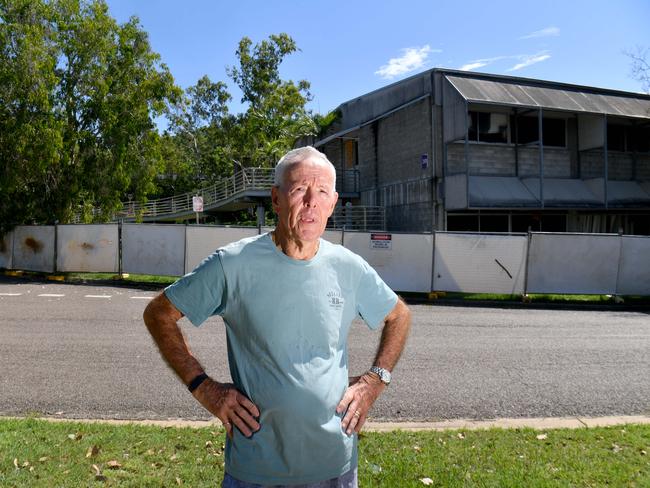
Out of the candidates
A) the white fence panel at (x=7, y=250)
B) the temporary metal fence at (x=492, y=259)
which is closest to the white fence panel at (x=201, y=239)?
the temporary metal fence at (x=492, y=259)

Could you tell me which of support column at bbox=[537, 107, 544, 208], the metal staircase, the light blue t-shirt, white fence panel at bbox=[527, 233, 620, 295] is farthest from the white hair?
support column at bbox=[537, 107, 544, 208]

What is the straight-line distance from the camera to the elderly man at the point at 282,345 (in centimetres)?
202

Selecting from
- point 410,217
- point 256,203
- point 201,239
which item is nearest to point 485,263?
point 201,239

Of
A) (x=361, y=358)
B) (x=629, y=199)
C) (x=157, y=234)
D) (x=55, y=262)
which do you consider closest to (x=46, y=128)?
(x=55, y=262)

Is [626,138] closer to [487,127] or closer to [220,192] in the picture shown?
[487,127]

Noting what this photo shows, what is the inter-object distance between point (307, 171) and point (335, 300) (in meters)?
0.50

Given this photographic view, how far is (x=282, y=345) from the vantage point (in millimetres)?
2031

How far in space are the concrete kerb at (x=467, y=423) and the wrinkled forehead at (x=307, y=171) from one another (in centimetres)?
344

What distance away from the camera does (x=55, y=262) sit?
60.5ft

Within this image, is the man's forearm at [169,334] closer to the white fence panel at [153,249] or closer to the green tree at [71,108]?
the white fence panel at [153,249]

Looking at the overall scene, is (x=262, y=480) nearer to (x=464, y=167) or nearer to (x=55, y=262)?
(x=55, y=262)

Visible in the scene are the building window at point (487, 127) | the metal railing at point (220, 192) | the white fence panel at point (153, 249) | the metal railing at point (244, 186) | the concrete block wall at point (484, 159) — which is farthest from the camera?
the metal railing at point (220, 192)

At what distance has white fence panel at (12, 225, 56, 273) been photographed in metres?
18.7

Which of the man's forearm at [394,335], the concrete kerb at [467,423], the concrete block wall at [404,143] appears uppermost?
the concrete block wall at [404,143]
